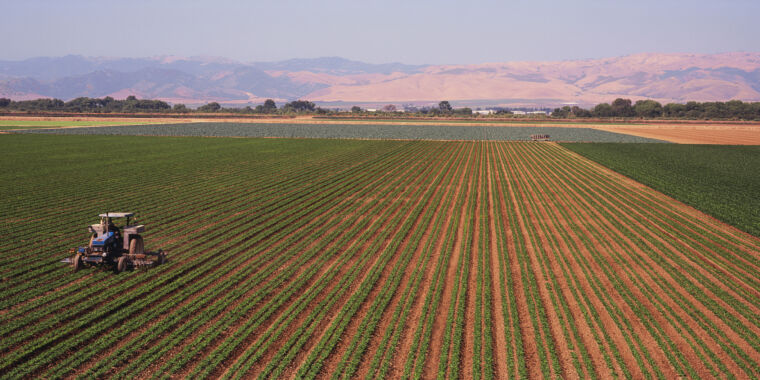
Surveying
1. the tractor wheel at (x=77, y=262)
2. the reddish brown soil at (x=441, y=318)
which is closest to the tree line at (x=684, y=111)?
the reddish brown soil at (x=441, y=318)

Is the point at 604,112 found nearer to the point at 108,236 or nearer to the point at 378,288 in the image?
the point at 378,288

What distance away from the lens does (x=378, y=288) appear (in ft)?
45.4

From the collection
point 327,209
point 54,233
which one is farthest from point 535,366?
point 54,233

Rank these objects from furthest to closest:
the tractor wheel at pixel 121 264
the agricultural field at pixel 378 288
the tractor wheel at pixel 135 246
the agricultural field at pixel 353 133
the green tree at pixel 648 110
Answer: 1. the green tree at pixel 648 110
2. the agricultural field at pixel 353 133
3. the tractor wheel at pixel 135 246
4. the tractor wheel at pixel 121 264
5. the agricultural field at pixel 378 288

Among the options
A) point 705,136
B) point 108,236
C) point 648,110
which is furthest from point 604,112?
point 108,236

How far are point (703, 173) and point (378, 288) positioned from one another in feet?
116

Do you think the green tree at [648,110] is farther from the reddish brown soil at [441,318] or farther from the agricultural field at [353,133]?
the reddish brown soil at [441,318]

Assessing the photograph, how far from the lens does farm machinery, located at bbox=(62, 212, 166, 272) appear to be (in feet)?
45.3

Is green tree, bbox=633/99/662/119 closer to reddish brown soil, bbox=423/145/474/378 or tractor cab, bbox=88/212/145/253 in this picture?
reddish brown soil, bbox=423/145/474/378

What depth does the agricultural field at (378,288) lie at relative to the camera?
10000mm

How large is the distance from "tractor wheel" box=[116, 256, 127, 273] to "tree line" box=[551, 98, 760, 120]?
171330 millimetres

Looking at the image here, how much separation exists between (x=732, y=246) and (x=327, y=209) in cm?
1747

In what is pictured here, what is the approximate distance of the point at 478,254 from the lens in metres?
17.2

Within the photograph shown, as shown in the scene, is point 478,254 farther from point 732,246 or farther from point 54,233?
point 54,233
